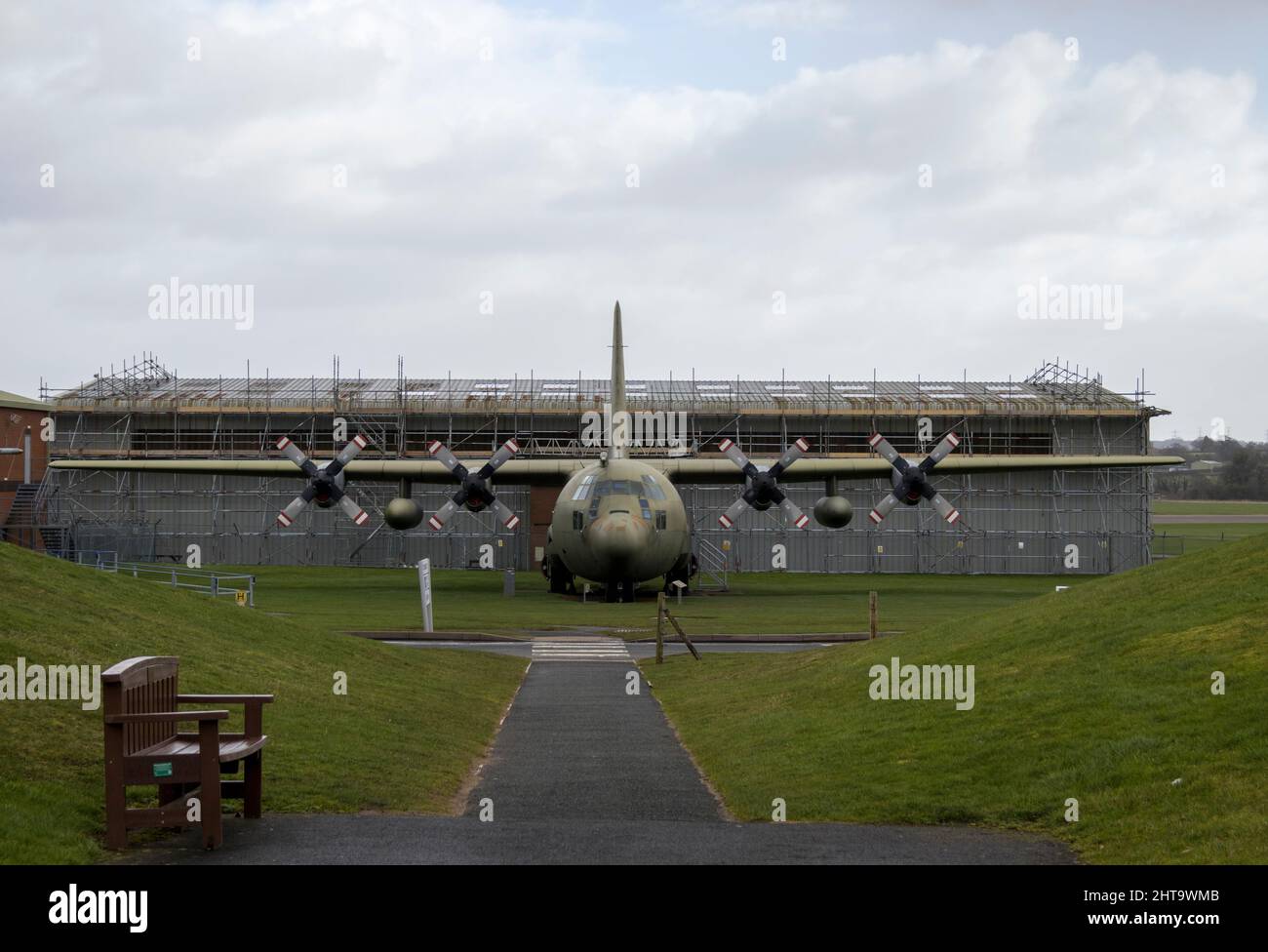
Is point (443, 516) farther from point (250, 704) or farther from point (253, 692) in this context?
point (250, 704)

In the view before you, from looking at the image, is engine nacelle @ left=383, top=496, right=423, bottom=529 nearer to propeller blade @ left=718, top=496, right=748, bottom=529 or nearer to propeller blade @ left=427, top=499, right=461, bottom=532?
propeller blade @ left=427, top=499, right=461, bottom=532

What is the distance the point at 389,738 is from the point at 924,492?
119 ft

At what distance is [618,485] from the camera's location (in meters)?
43.2

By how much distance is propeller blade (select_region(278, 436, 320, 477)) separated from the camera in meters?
47.7

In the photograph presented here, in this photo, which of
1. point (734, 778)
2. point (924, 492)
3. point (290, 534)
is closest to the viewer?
point (734, 778)

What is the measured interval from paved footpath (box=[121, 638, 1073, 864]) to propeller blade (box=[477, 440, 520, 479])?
33604 mm

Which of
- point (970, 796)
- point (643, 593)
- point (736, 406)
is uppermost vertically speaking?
point (736, 406)

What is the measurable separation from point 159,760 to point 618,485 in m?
32.9

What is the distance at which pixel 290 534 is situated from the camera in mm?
70250

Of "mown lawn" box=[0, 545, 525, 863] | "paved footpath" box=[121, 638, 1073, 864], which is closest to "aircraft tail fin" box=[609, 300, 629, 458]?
"mown lawn" box=[0, 545, 525, 863]

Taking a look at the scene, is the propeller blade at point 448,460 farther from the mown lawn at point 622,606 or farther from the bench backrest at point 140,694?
the bench backrest at point 140,694

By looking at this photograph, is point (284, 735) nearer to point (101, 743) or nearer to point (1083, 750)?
point (101, 743)
